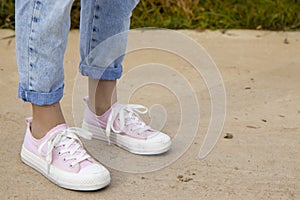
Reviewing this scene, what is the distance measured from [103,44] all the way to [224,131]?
484 millimetres

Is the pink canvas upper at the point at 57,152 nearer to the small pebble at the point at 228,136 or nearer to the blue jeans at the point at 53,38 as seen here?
the blue jeans at the point at 53,38

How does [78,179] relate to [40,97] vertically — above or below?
below

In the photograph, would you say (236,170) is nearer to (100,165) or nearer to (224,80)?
(100,165)

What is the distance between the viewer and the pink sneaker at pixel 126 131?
1.78m

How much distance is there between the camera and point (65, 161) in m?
1.61

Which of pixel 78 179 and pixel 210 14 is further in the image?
pixel 210 14

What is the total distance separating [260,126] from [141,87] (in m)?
0.51

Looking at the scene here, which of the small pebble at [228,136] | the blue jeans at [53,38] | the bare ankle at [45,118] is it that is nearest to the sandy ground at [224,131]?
the small pebble at [228,136]

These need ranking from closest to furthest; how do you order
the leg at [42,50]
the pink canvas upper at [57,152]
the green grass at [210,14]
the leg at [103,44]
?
the leg at [42,50] < the pink canvas upper at [57,152] < the leg at [103,44] < the green grass at [210,14]

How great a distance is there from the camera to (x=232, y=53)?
8.98ft

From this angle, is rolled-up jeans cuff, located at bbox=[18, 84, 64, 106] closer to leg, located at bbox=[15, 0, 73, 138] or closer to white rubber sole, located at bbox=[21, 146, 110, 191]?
leg, located at bbox=[15, 0, 73, 138]

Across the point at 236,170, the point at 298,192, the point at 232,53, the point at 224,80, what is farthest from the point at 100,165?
the point at 232,53

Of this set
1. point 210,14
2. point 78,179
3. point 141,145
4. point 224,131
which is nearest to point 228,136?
point 224,131

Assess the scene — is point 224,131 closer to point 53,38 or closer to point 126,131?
point 126,131
